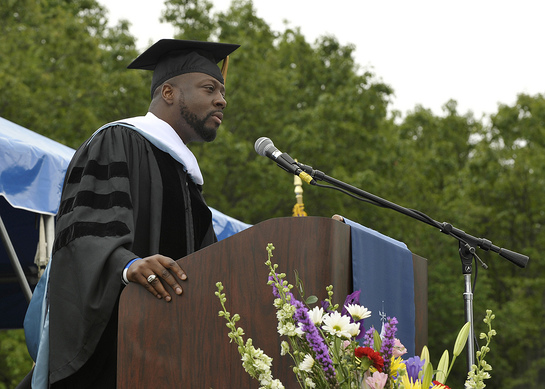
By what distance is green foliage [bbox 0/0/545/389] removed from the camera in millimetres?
17281

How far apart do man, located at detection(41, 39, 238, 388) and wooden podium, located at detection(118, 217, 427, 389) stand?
0.26 feet

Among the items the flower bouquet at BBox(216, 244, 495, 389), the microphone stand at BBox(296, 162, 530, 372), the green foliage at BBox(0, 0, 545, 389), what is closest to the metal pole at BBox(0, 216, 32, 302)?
the microphone stand at BBox(296, 162, 530, 372)

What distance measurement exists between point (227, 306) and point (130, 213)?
0.66 meters

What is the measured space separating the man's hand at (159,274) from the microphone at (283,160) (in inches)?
34.6

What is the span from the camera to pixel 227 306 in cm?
224

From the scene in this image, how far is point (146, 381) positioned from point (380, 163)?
1730 centimetres

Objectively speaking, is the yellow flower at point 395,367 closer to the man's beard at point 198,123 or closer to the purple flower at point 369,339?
the purple flower at point 369,339

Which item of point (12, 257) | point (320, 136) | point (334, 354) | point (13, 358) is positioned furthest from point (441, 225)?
point (320, 136)

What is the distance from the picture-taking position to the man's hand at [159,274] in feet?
7.41

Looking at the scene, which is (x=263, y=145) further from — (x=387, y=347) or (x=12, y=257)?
(x=12, y=257)

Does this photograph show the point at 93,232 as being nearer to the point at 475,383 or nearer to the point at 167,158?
the point at 167,158

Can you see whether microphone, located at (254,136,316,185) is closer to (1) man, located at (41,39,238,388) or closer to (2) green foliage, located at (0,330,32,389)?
(1) man, located at (41,39,238,388)

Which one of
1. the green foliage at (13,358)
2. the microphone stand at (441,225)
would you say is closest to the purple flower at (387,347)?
the microphone stand at (441,225)

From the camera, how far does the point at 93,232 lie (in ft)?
8.57
